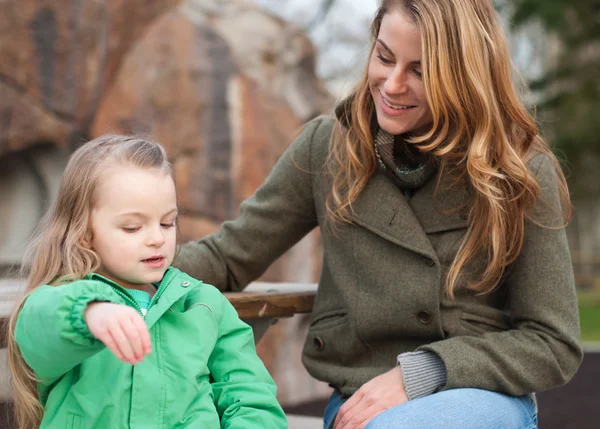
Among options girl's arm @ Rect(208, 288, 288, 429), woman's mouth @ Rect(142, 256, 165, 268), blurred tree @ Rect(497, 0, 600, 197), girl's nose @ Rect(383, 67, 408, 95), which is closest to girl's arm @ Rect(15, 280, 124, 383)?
woman's mouth @ Rect(142, 256, 165, 268)

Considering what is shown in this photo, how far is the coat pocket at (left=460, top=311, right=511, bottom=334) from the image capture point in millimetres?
2312

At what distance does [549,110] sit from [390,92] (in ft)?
37.9

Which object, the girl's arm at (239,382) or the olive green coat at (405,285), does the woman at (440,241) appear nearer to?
the olive green coat at (405,285)

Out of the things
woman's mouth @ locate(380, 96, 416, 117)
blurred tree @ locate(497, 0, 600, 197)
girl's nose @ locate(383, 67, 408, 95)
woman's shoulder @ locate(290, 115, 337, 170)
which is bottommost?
blurred tree @ locate(497, 0, 600, 197)

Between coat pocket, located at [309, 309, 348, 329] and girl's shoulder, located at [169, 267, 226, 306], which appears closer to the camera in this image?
girl's shoulder, located at [169, 267, 226, 306]

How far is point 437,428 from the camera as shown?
2020mm

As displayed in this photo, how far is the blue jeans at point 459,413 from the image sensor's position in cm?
201

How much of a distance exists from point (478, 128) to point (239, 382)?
0.88 meters

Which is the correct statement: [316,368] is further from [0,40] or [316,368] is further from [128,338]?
[0,40]

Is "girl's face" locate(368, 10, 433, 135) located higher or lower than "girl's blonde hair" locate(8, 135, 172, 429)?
higher

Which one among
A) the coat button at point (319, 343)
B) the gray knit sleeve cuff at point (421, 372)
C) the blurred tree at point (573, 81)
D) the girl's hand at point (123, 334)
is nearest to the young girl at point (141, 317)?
the girl's hand at point (123, 334)

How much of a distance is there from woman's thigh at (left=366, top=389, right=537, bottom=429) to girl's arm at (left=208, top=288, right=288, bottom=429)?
255mm

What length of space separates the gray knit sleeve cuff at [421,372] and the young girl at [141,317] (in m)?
0.34

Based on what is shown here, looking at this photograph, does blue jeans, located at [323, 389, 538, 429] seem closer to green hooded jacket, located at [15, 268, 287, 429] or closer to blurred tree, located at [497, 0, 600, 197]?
green hooded jacket, located at [15, 268, 287, 429]
